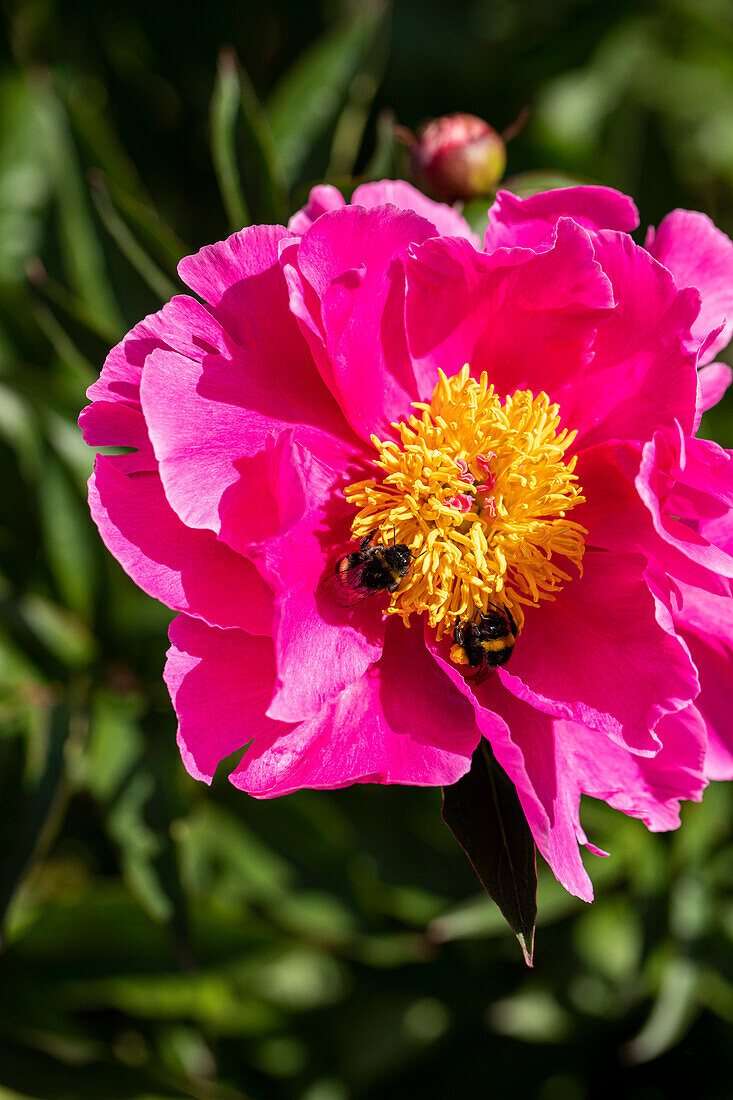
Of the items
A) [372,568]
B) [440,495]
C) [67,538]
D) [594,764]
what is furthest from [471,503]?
[67,538]

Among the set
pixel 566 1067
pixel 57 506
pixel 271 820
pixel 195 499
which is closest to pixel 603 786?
pixel 195 499

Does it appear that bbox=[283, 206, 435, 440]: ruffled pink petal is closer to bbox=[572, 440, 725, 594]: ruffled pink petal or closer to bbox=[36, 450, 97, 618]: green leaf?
bbox=[572, 440, 725, 594]: ruffled pink petal

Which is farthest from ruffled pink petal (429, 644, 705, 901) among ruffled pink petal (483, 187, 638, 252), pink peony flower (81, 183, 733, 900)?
ruffled pink petal (483, 187, 638, 252)

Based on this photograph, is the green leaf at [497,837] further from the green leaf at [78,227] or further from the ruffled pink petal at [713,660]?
the green leaf at [78,227]

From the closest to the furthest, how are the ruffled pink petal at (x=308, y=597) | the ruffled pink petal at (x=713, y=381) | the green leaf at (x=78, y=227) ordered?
1. the ruffled pink petal at (x=308, y=597)
2. the ruffled pink petal at (x=713, y=381)
3. the green leaf at (x=78, y=227)

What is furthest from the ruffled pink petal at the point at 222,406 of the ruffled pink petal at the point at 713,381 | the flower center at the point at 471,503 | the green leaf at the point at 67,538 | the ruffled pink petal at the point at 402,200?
the green leaf at the point at 67,538

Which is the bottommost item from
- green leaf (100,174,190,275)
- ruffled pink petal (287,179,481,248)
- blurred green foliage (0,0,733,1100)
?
blurred green foliage (0,0,733,1100)

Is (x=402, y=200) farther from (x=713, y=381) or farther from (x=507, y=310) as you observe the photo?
(x=713, y=381)

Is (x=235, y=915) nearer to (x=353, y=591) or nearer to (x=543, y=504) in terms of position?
(x=353, y=591)
